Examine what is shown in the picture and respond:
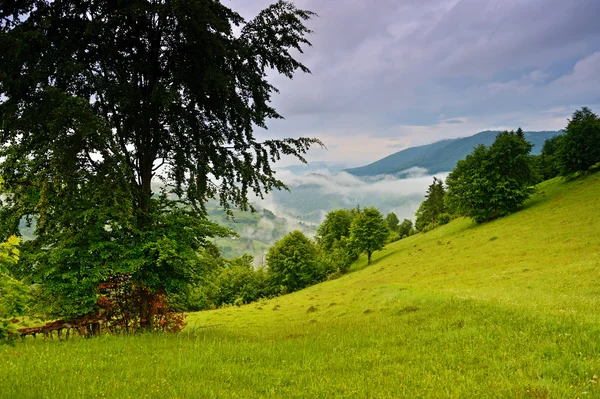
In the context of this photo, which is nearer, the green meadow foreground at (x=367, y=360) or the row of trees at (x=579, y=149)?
the green meadow foreground at (x=367, y=360)

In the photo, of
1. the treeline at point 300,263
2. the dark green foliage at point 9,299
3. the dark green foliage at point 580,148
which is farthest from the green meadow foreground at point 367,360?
the dark green foliage at point 580,148

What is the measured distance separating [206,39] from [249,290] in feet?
237

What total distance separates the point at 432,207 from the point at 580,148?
4112 cm

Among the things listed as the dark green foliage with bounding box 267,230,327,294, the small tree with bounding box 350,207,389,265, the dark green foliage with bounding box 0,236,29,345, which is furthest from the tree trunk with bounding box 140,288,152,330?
the dark green foliage with bounding box 267,230,327,294

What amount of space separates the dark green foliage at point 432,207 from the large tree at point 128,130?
88.2 metres

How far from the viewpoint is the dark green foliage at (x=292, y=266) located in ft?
233

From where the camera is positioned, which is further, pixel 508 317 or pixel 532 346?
A: pixel 508 317

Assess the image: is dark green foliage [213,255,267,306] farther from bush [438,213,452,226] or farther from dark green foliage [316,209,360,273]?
bush [438,213,452,226]

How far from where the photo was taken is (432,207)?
98750 millimetres

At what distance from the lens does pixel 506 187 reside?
58.0m

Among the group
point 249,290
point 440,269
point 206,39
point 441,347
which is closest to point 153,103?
point 206,39

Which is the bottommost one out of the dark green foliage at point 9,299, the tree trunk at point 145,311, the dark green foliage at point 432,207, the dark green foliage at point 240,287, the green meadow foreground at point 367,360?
the dark green foliage at point 240,287

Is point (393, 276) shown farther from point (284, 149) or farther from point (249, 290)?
point (249, 290)

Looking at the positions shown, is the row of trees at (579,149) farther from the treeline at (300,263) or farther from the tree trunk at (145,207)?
the tree trunk at (145,207)
